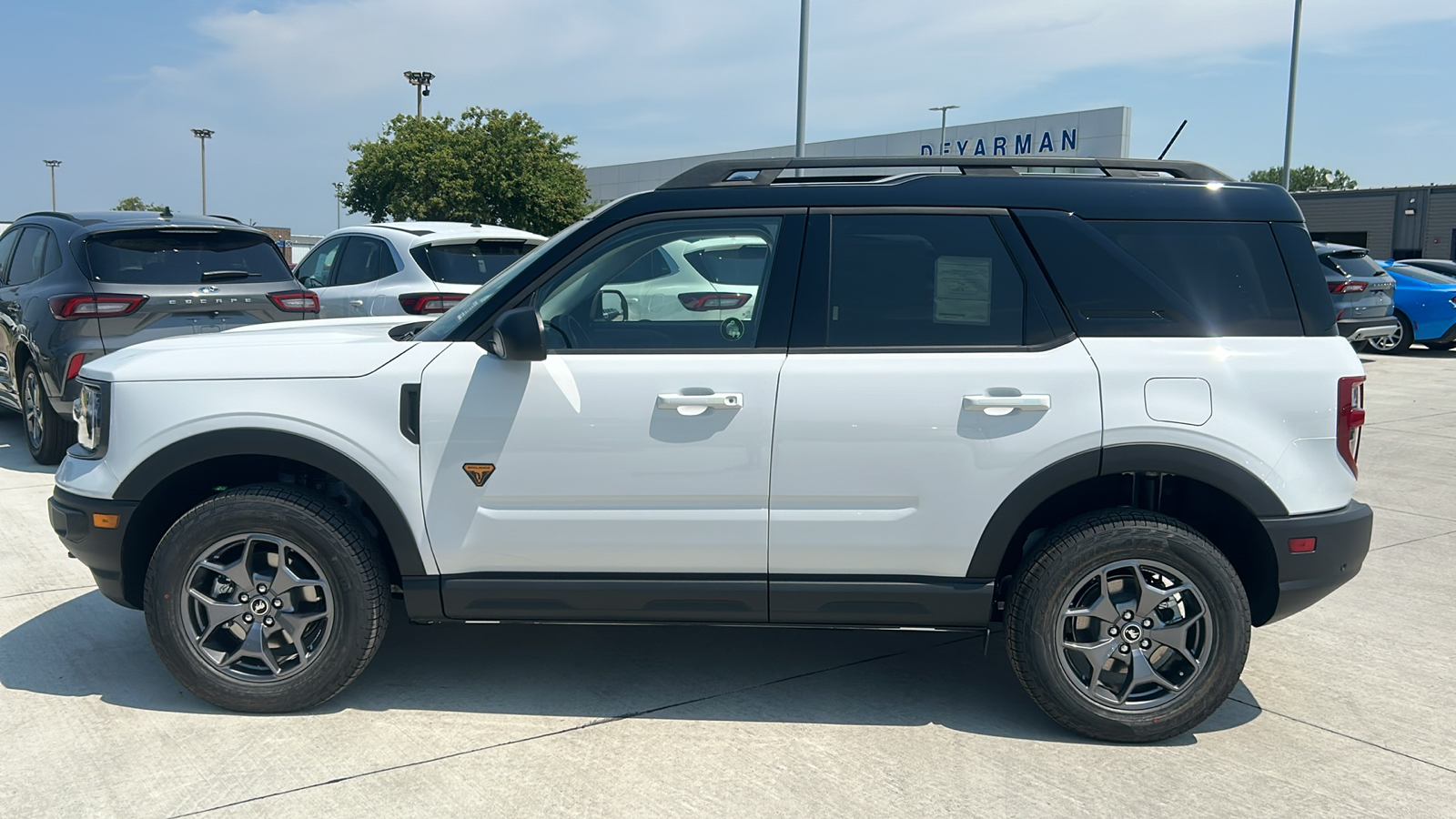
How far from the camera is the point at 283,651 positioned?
152 inches

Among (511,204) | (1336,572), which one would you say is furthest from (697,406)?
(511,204)


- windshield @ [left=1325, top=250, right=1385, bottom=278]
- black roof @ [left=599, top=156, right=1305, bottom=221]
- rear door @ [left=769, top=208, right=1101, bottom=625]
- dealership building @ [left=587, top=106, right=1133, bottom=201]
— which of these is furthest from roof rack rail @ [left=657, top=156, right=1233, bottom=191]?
dealership building @ [left=587, top=106, right=1133, bottom=201]

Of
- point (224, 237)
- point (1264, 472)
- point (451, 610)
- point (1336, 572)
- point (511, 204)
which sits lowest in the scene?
point (451, 610)

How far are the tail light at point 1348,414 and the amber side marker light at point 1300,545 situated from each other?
281mm

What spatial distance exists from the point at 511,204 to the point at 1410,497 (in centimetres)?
3343

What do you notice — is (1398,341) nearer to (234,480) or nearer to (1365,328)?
(1365,328)

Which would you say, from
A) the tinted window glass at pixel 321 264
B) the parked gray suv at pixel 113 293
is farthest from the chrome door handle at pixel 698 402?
the tinted window glass at pixel 321 264

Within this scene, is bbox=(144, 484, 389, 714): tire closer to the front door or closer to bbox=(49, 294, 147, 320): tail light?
the front door

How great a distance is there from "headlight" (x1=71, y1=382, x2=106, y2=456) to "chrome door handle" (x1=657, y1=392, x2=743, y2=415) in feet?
6.35

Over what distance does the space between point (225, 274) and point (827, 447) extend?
581 cm

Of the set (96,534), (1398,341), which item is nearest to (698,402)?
(96,534)

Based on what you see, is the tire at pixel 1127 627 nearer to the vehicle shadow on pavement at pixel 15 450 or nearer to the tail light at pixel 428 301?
the tail light at pixel 428 301

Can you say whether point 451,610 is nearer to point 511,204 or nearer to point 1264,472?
point 1264,472

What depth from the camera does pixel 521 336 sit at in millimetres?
3574
